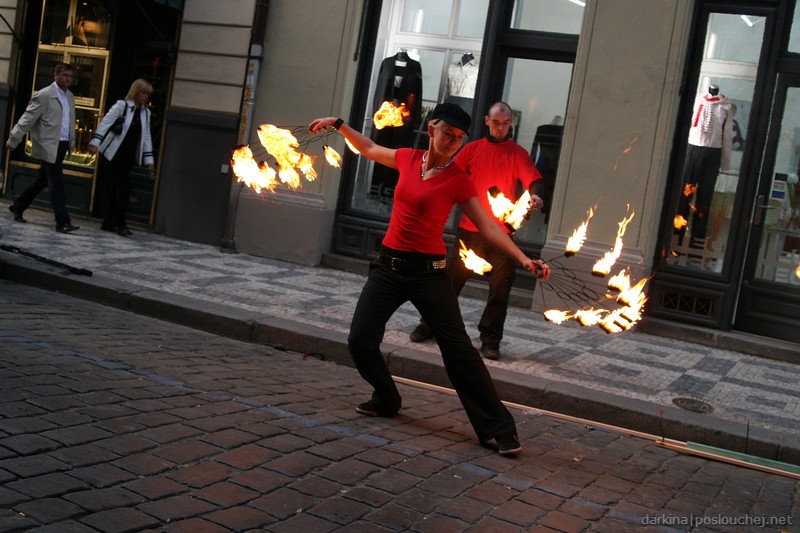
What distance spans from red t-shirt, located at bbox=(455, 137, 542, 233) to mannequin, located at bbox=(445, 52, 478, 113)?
425cm

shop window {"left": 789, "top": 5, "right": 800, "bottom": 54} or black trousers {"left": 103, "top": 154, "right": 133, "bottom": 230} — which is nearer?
shop window {"left": 789, "top": 5, "right": 800, "bottom": 54}

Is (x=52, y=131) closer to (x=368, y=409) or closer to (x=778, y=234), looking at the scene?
(x=368, y=409)

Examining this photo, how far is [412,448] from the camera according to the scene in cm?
506

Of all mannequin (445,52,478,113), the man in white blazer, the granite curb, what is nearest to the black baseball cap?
the granite curb

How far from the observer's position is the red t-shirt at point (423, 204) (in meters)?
5.34

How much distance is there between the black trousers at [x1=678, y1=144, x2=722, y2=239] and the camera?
1030 cm

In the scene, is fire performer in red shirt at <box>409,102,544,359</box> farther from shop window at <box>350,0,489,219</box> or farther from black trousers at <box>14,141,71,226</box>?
black trousers at <box>14,141,71,226</box>

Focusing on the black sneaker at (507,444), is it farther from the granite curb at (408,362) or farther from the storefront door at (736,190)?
the storefront door at (736,190)

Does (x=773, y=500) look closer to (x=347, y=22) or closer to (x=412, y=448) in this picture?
(x=412, y=448)

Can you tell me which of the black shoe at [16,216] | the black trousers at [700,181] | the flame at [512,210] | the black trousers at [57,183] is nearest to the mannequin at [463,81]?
the black trousers at [700,181]

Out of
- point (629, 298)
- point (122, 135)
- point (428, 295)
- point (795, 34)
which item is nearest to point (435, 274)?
point (428, 295)

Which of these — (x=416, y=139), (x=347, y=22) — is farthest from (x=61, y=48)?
(x=416, y=139)

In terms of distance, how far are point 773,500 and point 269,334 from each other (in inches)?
172

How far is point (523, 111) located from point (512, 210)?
498cm
